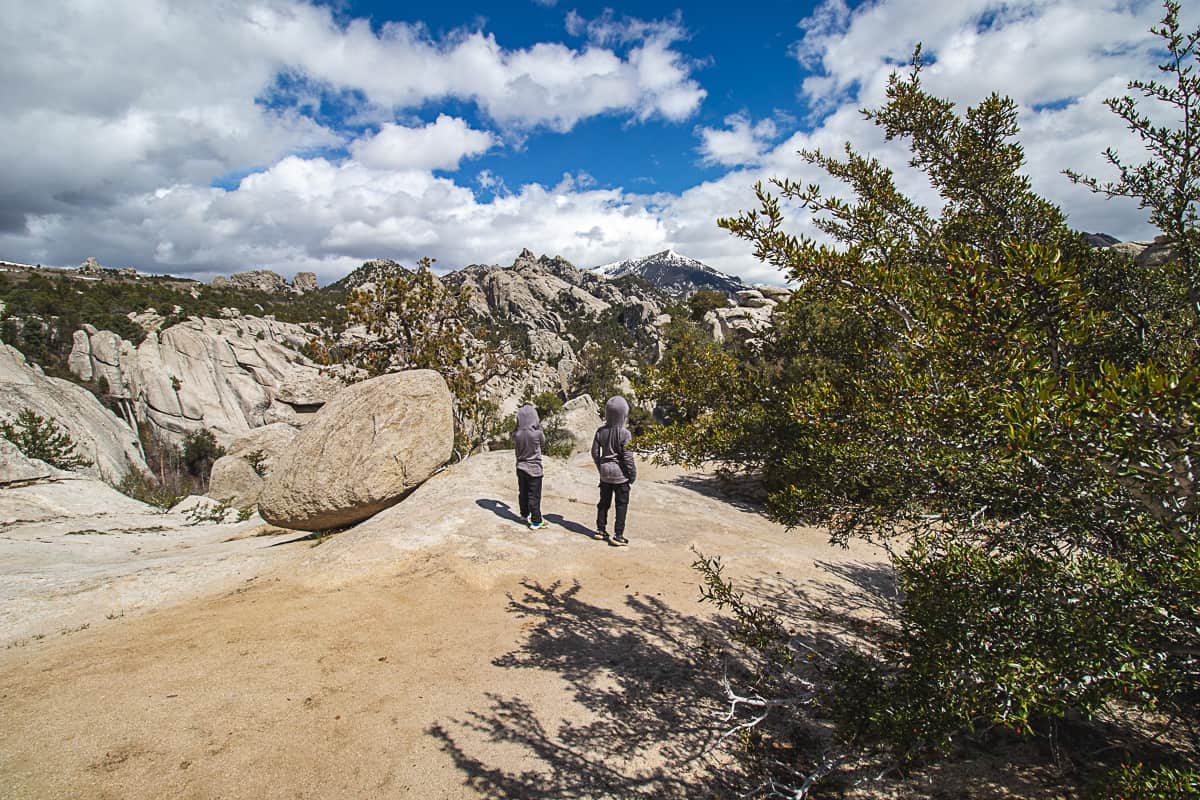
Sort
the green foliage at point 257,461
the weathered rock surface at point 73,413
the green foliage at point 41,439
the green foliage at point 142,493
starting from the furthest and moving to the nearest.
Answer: the green foliage at point 257,461 < the weathered rock surface at point 73,413 < the green foliage at point 142,493 < the green foliage at point 41,439

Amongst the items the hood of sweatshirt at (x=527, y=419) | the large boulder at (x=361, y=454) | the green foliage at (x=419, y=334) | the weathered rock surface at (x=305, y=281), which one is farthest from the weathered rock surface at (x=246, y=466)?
the weathered rock surface at (x=305, y=281)

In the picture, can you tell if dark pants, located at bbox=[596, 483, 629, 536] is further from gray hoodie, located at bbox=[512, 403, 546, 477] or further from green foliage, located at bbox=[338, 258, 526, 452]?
green foliage, located at bbox=[338, 258, 526, 452]

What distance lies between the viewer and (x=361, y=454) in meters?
9.56

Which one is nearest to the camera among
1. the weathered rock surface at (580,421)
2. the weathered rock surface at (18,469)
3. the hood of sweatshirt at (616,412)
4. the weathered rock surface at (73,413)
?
the hood of sweatshirt at (616,412)

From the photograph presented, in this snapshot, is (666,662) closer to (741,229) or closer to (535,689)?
(535,689)

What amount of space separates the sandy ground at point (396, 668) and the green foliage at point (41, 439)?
42.1 feet

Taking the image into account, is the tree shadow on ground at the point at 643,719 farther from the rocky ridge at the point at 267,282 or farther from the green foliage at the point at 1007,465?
the rocky ridge at the point at 267,282

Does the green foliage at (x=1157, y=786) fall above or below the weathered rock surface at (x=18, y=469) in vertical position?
above

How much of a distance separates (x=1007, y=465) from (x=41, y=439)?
1045 inches

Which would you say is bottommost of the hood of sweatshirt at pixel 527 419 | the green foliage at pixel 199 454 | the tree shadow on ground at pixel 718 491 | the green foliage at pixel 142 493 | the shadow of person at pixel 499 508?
the green foliage at pixel 199 454

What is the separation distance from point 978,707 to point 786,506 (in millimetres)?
1604

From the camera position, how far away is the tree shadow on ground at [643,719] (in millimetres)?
3707

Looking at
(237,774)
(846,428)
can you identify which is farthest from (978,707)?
(237,774)

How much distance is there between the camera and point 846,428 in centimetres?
310
